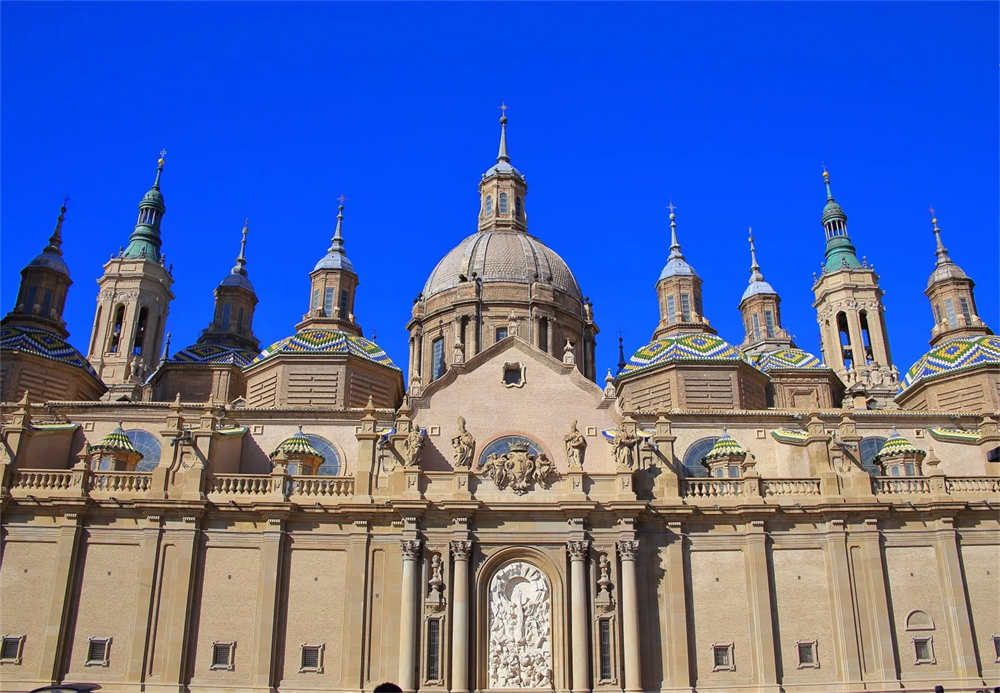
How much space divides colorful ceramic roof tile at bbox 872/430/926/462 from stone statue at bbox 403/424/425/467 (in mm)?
19391

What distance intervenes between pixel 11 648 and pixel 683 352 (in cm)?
3089

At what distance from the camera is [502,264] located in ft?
167

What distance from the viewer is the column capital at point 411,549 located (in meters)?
31.0

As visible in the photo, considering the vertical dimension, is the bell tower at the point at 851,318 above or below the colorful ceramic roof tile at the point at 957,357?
above

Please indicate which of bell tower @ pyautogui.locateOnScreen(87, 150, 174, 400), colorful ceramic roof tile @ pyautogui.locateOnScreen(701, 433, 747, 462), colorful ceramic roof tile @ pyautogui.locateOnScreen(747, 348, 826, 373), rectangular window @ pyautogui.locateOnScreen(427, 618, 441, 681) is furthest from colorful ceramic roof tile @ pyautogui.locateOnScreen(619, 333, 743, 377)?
bell tower @ pyautogui.locateOnScreen(87, 150, 174, 400)

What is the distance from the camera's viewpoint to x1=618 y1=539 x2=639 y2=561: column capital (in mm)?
31250

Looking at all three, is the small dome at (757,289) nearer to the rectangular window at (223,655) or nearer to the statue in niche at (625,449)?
the statue in niche at (625,449)

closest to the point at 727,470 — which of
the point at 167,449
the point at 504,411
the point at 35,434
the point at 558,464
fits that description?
the point at 558,464

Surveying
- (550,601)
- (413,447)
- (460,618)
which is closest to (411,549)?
(460,618)

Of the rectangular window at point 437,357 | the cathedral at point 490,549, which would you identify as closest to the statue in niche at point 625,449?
the cathedral at point 490,549

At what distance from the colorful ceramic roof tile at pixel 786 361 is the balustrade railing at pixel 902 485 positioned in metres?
15.3

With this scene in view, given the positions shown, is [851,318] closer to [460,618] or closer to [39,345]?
[460,618]

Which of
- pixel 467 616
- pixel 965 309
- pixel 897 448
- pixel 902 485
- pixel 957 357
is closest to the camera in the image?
pixel 467 616

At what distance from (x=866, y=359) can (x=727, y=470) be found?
28.9 metres
